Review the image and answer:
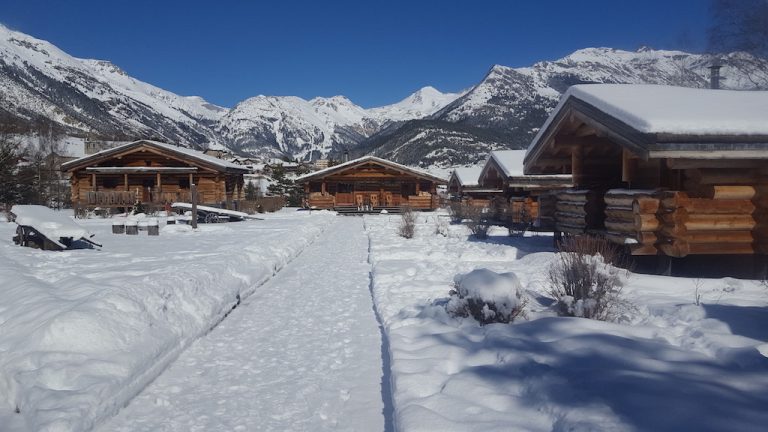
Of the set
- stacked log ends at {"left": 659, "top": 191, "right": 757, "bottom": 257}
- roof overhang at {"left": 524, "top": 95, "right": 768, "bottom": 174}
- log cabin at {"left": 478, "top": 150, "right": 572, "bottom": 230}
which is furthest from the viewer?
log cabin at {"left": 478, "top": 150, "right": 572, "bottom": 230}

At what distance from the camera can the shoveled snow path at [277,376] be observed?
345 centimetres

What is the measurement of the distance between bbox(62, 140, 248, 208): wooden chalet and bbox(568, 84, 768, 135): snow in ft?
84.1

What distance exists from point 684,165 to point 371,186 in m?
30.4

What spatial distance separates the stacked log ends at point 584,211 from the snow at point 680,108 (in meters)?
2.20

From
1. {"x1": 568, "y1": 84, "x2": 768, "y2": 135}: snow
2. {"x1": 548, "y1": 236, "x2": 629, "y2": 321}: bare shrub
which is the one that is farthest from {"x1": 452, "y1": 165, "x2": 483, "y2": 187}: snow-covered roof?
{"x1": 548, "y1": 236, "x2": 629, "y2": 321}: bare shrub

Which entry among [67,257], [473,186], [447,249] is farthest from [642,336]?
[473,186]

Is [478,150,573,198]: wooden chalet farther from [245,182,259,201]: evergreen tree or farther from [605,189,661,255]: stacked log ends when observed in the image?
[245,182,259,201]: evergreen tree

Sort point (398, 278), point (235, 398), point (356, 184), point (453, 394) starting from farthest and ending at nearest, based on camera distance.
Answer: point (356, 184), point (398, 278), point (235, 398), point (453, 394)

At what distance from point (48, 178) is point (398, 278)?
3630 cm

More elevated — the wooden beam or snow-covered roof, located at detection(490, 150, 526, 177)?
snow-covered roof, located at detection(490, 150, 526, 177)

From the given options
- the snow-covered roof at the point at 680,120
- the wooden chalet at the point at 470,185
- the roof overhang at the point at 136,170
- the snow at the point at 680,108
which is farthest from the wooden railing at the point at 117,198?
the snow-covered roof at the point at 680,120

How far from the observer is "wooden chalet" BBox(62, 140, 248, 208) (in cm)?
2928

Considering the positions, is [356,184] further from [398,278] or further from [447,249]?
[398,278]

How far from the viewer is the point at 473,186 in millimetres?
34875
